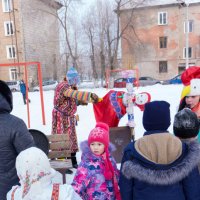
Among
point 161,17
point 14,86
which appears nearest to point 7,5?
point 14,86

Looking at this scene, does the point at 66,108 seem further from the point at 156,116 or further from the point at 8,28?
the point at 8,28

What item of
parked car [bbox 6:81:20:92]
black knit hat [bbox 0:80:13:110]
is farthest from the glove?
parked car [bbox 6:81:20:92]

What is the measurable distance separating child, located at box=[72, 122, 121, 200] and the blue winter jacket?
42cm

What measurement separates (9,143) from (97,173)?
2.36 feet

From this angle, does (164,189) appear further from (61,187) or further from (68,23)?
(68,23)

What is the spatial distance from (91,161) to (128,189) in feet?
1.67

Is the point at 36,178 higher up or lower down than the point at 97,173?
higher up

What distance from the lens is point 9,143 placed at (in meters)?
2.17

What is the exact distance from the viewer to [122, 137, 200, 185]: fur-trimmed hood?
176cm

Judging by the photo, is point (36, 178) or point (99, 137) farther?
point (99, 137)

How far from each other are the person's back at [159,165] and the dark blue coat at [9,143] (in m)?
0.80

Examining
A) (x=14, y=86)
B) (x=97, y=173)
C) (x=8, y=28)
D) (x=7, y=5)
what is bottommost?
(x=14, y=86)

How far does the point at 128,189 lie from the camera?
1.90 m

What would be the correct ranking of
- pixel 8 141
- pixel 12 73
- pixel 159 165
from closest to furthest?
pixel 159 165 → pixel 8 141 → pixel 12 73
